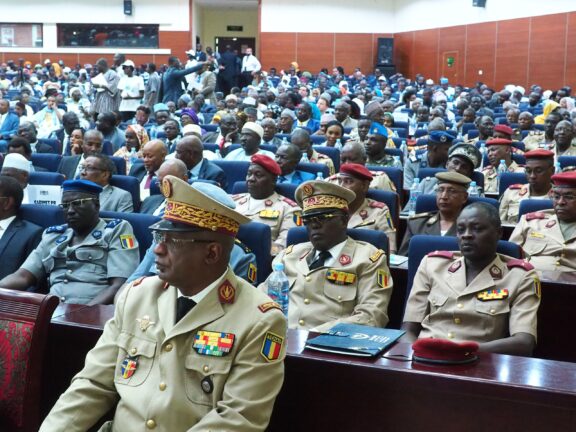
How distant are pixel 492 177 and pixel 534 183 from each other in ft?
4.99

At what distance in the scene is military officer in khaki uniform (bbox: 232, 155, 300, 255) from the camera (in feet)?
16.2

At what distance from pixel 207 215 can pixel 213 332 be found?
1.12ft

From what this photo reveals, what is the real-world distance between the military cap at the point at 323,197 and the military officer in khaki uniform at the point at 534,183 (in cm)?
218

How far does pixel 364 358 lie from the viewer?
225 centimetres

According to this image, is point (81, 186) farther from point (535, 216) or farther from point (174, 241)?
point (535, 216)

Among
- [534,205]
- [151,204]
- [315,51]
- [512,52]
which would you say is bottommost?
[151,204]

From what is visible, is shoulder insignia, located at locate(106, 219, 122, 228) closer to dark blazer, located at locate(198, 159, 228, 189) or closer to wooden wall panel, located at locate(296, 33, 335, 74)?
dark blazer, located at locate(198, 159, 228, 189)

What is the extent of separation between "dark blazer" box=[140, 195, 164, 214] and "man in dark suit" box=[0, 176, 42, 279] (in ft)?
3.39

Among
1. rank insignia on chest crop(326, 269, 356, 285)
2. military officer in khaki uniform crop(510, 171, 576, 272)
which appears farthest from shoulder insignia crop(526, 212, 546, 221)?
rank insignia on chest crop(326, 269, 356, 285)

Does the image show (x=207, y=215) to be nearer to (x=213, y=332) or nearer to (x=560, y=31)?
(x=213, y=332)

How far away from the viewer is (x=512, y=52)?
1917 cm

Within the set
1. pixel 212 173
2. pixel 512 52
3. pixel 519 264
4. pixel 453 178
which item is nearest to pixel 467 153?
pixel 453 178

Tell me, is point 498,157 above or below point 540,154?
below

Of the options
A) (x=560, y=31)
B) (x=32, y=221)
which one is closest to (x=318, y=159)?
(x=32, y=221)
